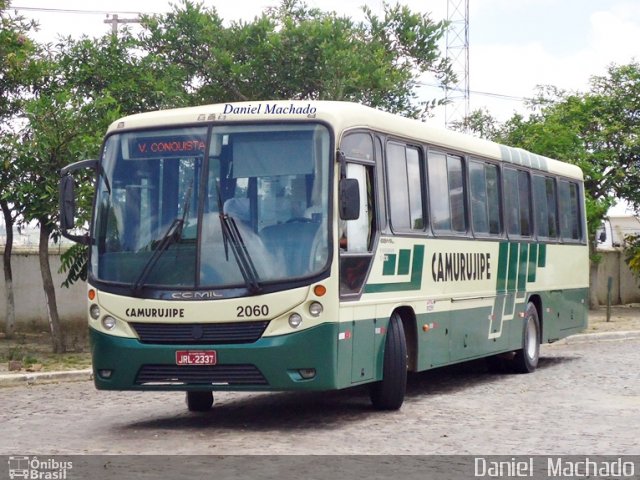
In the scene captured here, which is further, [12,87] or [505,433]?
[12,87]

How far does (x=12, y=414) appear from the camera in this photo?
1339cm

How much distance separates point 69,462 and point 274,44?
15.1m

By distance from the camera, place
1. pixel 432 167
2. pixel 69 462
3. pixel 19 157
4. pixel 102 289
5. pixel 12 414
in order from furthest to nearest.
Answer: pixel 19 157 → pixel 432 167 → pixel 12 414 → pixel 102 289 → pixel 69 462

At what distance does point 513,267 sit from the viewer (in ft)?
58.5

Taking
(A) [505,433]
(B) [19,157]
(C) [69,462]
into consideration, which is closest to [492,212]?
(A) [505,433]

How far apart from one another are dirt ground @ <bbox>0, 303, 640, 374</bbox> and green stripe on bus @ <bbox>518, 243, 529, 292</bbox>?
20.3 ft

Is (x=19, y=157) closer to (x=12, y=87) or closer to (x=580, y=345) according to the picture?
(x=12, y=87)

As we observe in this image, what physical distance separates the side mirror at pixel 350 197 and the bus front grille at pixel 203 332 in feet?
4.15

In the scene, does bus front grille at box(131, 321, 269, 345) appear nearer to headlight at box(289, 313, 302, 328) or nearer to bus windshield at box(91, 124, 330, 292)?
headlight at box(289, 313, 302, 328)

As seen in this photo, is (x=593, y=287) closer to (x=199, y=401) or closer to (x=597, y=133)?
(x=597, y=133)

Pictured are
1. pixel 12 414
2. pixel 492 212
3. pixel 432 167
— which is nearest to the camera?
pixel 12 414

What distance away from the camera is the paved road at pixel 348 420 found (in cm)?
1080

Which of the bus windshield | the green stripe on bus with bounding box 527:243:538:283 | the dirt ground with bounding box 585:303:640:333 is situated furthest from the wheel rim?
the bus windshield

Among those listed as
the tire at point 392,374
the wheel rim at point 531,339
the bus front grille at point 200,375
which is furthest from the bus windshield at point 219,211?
the wheel rim at point 531,339
